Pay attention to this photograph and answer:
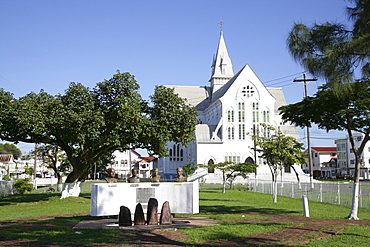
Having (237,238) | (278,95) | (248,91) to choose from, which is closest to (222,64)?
(278,95)

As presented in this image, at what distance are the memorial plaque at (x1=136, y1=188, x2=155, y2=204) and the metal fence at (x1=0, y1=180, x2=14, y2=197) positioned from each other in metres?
23.6

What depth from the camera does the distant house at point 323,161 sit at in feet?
309

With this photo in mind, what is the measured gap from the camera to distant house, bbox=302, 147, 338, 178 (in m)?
94.2

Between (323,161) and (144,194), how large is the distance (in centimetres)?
9196

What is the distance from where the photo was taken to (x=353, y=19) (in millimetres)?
12719

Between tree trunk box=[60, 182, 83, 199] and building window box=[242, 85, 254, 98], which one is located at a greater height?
building window box=[242, 85, 254, 98]

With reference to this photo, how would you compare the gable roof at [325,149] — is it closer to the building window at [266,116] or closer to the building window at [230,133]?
the building window at [266,116]

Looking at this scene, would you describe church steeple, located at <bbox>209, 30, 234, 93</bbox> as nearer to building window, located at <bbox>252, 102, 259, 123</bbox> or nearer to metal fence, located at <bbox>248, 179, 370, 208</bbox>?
building window, located at <bbox>252, 102, 259, 123</bbox>

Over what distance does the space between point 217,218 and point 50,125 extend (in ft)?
41.1

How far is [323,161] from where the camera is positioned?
99.2m

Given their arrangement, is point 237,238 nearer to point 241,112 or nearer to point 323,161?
point 241,112

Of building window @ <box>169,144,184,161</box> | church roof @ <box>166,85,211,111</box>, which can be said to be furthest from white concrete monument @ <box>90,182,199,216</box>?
church roof @ <box>166,85,211,111</box>

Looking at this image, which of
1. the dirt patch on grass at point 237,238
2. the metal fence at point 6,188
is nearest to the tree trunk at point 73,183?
the metal fence at point 6,188

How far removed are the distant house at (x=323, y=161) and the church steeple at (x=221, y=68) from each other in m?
31.1
